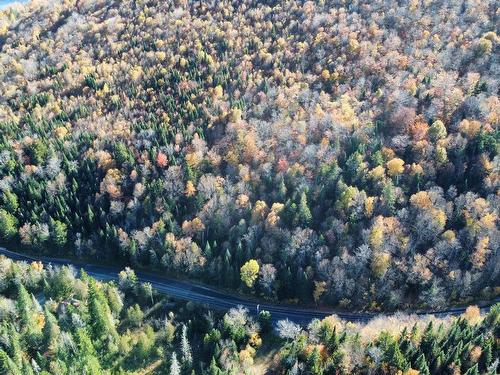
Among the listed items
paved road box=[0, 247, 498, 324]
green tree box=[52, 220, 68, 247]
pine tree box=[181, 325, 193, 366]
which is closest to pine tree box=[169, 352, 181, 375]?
pine tree box=[181, 325, 193, 366]

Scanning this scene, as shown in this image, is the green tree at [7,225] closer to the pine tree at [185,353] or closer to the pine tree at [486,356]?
the pine tree at [185,353]

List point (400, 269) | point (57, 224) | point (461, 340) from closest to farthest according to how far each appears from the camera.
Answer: point (461, 340) → point (400, 269) → point (57, 224)

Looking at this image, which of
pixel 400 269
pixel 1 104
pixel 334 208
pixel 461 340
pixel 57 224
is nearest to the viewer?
pixel 461 340

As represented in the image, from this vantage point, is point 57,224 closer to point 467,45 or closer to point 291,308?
point 291,308

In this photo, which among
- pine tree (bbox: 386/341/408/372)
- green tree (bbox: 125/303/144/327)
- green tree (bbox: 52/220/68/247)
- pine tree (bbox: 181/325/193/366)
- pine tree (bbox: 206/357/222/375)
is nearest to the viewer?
pine tree (bbox: 386/341/408/372)

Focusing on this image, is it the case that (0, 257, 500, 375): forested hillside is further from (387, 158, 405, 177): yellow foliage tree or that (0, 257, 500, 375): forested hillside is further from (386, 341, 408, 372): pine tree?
(387, 158, 405, 177): yellow foliage tree

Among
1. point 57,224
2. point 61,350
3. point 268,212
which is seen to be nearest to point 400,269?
point 268,212
